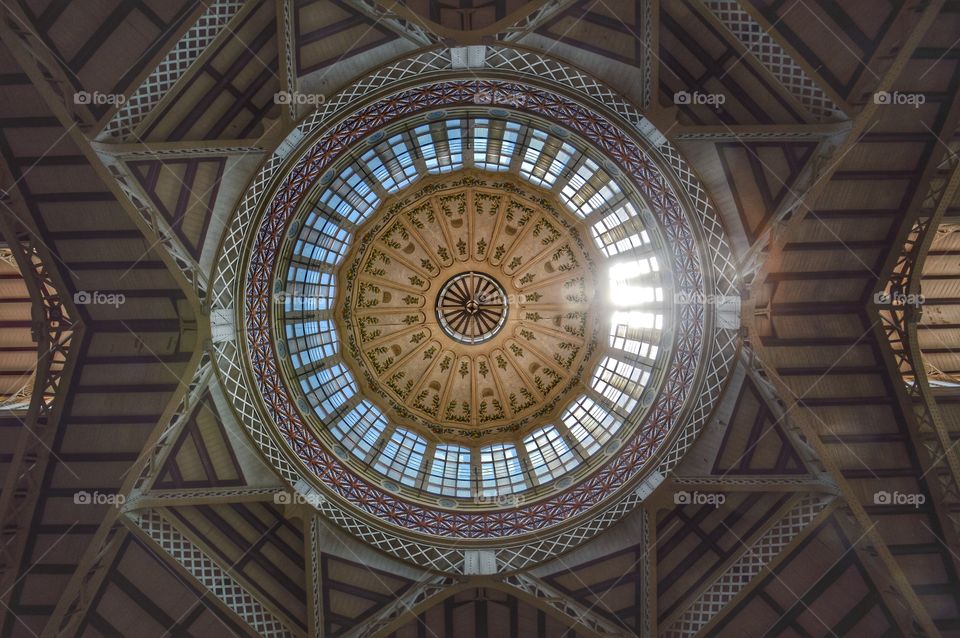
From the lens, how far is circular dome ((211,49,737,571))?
1772 cm

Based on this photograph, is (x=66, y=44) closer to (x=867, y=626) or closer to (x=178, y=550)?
(x=178, y=550)

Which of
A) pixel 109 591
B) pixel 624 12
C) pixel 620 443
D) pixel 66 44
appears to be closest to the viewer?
pixel 66 44

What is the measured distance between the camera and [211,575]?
17.3 m

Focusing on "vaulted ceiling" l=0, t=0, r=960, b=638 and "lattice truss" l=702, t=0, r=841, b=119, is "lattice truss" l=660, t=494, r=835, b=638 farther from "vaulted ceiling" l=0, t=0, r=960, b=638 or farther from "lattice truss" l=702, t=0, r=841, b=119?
"lattice truss" l=702, t=0, r=841, b=119

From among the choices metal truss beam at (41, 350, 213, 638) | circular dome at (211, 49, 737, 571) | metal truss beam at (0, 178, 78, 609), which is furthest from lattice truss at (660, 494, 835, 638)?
metal truss beam at (0, 178, 78, 609)

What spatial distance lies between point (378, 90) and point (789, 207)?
1207 centimetres

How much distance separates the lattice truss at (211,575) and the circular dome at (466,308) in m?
3.22

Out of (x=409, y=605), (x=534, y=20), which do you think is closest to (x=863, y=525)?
(x=409, y=605)

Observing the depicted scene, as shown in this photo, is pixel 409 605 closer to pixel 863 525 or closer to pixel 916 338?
pixel 863 525

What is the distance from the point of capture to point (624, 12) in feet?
52.4

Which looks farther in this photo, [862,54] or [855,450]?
[855,450]

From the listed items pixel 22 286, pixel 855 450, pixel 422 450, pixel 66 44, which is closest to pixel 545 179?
pixel 422 450

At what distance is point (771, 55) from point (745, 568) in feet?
47.1

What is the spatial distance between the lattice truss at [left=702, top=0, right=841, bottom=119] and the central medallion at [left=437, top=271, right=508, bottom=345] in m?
15.7
